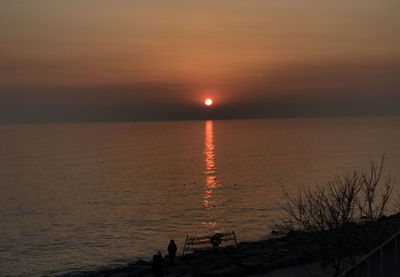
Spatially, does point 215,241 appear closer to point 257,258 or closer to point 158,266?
Result: point 257,258

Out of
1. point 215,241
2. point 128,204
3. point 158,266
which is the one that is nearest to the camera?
point 158,266

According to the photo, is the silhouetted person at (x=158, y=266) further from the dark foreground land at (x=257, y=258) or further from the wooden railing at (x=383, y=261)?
the wooden railing at (x=383, y=261)

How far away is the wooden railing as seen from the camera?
775cm

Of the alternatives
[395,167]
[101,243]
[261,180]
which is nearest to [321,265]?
[101,243]

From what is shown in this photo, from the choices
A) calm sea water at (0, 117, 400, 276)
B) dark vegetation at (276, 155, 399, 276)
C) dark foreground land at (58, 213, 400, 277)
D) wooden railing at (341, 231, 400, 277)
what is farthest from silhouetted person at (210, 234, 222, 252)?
wooden railing at (341, 231, 400, 277)

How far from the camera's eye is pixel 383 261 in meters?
7.84

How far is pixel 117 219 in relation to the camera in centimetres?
4094

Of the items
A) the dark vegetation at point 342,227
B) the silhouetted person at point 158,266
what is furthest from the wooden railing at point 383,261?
the silhouetted person at point 158,266

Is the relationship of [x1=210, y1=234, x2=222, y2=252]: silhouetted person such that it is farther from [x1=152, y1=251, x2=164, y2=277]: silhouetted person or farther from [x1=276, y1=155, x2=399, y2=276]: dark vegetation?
[x1=152, y1=251, x2=164, y2=277]: silhouetted person

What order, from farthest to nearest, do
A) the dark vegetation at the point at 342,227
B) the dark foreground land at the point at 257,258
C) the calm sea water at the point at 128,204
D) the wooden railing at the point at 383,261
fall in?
the calm sea water at the point at 128,204 → the dark foreground land at the point at 257,258 → the dark vegetation at the point at 342,227 → the wooden railing at the point at 383,261

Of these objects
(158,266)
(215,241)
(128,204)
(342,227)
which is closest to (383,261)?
(342,227)

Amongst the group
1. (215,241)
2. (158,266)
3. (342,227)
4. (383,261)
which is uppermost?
(383,261)

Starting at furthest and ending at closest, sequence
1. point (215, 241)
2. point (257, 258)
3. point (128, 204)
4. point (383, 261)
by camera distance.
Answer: point (128, 204)
point (215, 241)
point (257, 258)
point (383, 261)

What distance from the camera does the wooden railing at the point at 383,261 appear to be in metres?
7.75
